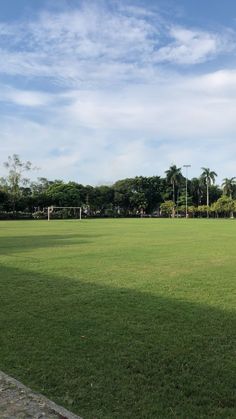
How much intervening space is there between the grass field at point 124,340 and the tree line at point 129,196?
73.7 meters

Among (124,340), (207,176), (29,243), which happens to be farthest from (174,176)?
(124,340)

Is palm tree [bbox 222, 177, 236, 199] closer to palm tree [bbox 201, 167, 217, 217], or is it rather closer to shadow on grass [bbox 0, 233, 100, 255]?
palm tree [bbox 201, 167, 217, 217]

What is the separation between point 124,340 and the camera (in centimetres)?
617

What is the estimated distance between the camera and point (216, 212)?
351 ft

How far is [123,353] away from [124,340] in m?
0.53

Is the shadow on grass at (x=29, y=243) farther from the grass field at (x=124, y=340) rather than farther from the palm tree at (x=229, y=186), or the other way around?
the palm tree at (x=229, y=186)

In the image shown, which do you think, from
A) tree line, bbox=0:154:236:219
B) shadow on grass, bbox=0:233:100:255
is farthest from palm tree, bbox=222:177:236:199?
shadow on grass, bbox=0:233:100:255

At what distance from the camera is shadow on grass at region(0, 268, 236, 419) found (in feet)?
14.2

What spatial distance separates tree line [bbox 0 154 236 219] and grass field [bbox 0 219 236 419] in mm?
73712

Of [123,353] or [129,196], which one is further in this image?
[129,196]

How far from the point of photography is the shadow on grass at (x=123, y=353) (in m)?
4.32

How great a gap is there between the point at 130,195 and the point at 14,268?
9733 centimetres

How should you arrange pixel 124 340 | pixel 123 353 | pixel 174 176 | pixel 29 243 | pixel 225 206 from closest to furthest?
1. pixel 123 353
2. pixel 124 340
3. pixel 29 243
4. pixel 225 206
5. pixel 174 176

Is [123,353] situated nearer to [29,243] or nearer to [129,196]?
[29,243]
